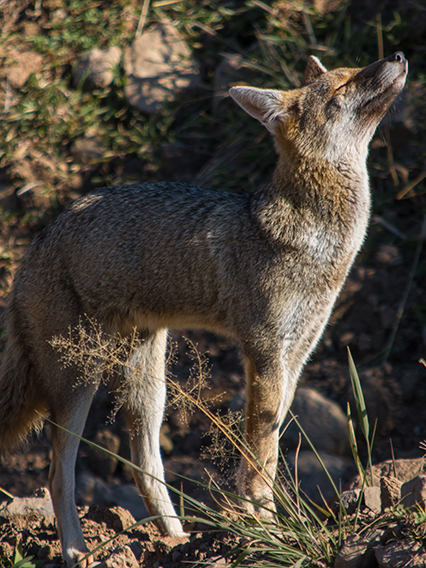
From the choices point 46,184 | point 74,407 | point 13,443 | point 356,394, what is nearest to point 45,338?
point 74,407

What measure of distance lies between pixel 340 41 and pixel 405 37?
791mm

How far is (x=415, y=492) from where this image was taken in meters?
2.67

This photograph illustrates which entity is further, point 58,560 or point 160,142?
point 160,142

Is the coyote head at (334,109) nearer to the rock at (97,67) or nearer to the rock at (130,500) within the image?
the rock at (130,500)

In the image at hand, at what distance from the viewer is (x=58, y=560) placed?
3.46 meters

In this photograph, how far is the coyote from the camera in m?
3.38

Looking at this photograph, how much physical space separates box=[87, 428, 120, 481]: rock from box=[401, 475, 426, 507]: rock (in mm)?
2994

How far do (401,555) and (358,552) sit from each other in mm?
212

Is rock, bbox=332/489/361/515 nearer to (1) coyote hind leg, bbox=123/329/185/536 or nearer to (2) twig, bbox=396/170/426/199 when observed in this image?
(1) coyote hind leg, bbox=123/329/185/536

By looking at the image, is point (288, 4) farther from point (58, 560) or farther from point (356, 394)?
point (58, 560)

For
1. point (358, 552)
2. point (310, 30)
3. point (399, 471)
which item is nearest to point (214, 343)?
point (399, 471)

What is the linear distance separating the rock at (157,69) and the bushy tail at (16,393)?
4.28 meters

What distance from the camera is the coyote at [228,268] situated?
338 centimetres

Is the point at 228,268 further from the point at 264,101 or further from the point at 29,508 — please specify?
the point at 29,508
